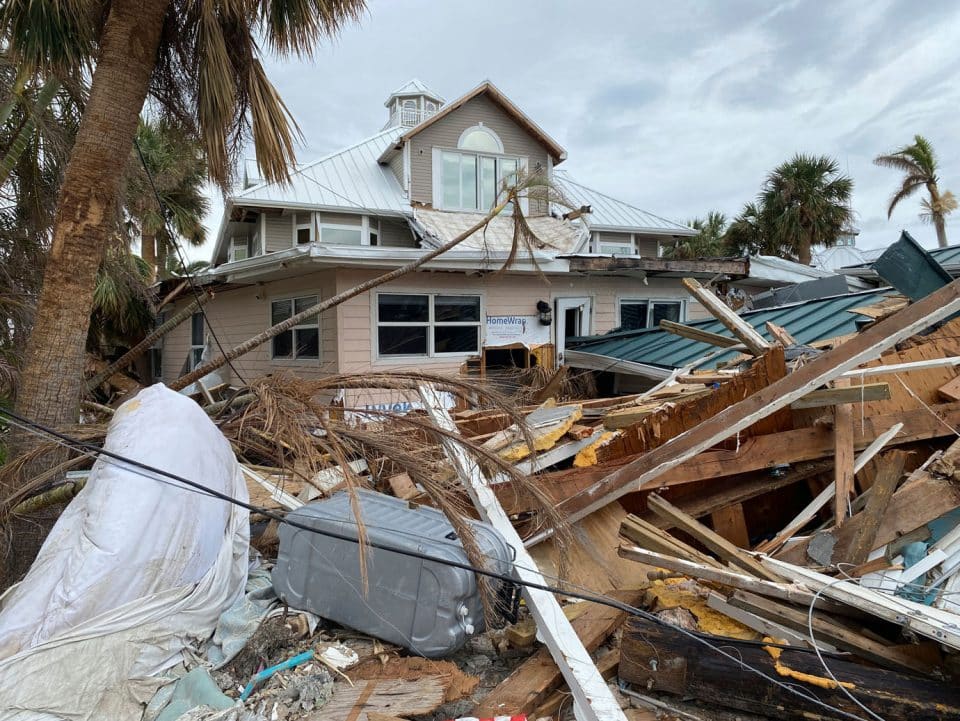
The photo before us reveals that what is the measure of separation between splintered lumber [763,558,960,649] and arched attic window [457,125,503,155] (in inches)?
429

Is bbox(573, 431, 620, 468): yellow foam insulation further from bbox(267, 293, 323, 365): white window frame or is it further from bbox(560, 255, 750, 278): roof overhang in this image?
bbox(560, 255, 750, 278): roof overhang

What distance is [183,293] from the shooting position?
1287 centimetres

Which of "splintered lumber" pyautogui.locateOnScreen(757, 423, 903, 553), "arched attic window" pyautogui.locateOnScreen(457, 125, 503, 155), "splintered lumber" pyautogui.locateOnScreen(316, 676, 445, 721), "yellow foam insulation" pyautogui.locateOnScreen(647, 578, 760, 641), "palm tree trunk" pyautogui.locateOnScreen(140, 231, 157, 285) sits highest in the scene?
"arched attic window" pyautogui.locateOnScreen(457, 125, 503, 155)

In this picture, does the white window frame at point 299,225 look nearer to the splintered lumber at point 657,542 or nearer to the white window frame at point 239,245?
the white window frame at point 239,245

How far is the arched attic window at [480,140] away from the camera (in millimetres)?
12234

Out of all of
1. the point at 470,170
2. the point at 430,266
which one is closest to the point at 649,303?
the point at 470,170

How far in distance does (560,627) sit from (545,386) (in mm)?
6509

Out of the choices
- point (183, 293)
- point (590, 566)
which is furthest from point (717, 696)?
point (183, 293)

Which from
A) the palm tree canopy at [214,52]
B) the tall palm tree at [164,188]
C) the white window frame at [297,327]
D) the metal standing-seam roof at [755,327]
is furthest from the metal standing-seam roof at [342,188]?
the palm tree canopy at [214,52]

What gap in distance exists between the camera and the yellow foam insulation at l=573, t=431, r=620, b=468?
473cm

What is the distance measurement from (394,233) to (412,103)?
6477 millimetres

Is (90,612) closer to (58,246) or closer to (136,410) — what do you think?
(136,410)

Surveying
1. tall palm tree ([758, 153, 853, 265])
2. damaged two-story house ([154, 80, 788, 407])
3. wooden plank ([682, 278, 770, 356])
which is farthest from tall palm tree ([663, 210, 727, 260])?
wooden plank ([682, 278, 770, 356])

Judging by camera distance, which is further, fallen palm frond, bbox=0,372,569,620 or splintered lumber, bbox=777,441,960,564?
splintered lumber, bbox=777,441,960,564
